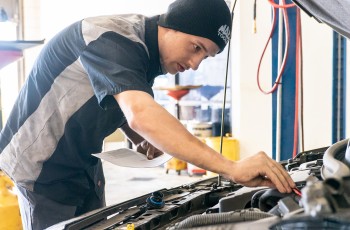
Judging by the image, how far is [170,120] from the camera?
119cm

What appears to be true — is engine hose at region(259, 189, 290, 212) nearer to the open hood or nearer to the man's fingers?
the open hood

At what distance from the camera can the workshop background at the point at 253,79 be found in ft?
9.51

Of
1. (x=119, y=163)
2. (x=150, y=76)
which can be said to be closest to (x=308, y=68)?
(x=150, y=76)

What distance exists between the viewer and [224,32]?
4.81 feet

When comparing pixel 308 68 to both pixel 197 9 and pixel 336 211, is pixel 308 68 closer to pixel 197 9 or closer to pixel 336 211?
pixel 197 9

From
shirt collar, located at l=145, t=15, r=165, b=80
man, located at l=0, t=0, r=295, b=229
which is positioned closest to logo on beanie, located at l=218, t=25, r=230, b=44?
man, located at l=0, t=0, r=295, b=229

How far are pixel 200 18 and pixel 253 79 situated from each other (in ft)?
10.5

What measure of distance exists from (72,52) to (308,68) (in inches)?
107

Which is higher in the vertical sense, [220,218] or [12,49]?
[12,49]

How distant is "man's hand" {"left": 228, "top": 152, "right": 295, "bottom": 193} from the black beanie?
45cm

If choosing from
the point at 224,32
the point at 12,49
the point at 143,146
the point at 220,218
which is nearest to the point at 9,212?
the point at 12,49

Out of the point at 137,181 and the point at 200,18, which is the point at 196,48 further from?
the point at 137,181

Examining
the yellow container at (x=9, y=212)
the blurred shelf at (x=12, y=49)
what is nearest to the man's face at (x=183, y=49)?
the blurred shelf at (x=12, y=49)

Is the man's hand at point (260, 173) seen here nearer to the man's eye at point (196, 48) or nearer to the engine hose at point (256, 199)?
the engine hose at point (256, 199)
